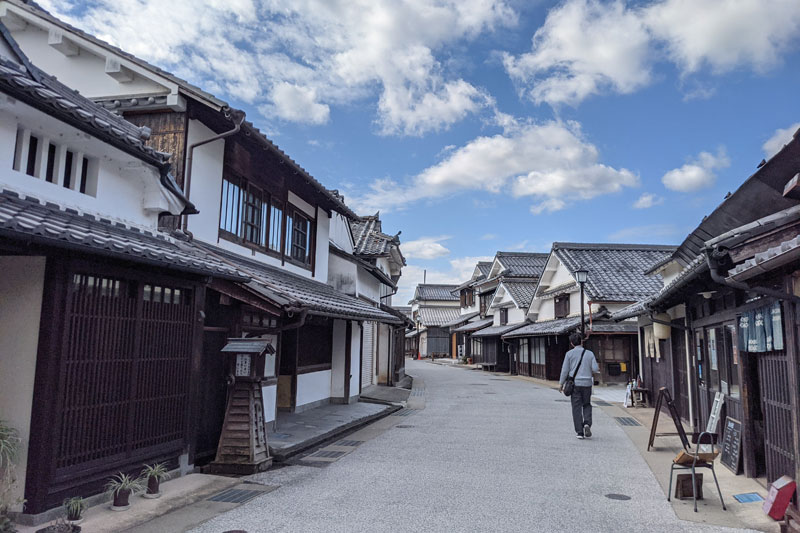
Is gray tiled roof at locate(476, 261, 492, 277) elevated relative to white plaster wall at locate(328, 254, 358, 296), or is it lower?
elevated

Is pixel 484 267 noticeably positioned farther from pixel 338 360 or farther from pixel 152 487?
pixel 152 487

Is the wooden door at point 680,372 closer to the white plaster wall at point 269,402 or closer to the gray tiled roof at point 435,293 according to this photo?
the white plaster wall at point 269,402

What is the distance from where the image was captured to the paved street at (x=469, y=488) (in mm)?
5961

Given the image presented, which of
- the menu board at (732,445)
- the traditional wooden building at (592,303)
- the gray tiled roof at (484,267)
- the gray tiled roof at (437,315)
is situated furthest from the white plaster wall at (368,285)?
→ the gray tiled roof at (437,315)

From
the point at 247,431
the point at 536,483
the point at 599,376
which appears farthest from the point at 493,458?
the point at 599,376

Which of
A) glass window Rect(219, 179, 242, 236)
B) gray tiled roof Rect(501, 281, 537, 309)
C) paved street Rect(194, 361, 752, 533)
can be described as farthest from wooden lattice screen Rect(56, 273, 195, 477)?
gray tiled roof Rect(501, 281, 537, 309)

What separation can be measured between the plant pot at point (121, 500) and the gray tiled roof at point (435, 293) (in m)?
61.5

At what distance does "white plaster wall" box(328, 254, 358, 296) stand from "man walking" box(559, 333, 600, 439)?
8.75m

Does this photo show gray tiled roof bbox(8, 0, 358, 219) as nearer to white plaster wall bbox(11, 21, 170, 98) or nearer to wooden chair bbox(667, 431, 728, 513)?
white plaster wall bbox(11, 21, 170, 98)

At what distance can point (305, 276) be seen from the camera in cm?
1498

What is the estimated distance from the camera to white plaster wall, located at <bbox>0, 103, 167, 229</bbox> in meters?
5.76

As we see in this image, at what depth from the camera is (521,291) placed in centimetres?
3922

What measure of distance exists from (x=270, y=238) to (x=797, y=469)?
34.3 ft

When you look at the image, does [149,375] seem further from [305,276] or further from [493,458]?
[305,276]
